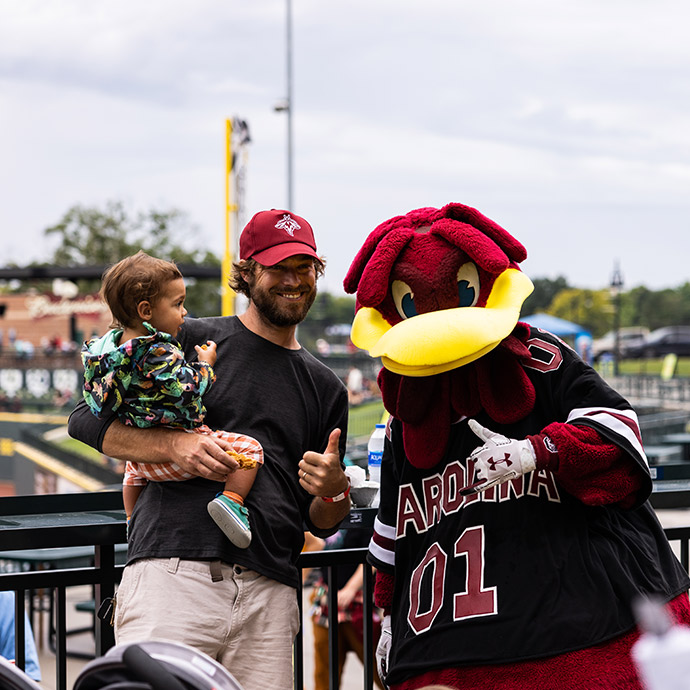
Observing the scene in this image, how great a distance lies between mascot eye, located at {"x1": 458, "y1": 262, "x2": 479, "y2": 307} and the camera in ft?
7.39

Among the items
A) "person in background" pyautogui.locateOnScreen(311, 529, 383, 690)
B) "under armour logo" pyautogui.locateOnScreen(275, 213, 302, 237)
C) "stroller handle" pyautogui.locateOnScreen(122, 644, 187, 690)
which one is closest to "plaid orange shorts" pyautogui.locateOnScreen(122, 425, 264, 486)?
"under armour logo" pyautogui.locateOnScreen(275, 213, 302, 237)

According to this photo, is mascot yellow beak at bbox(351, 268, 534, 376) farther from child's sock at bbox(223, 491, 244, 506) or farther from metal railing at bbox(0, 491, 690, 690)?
metal railing at bbox(0, 491, 690, 690)

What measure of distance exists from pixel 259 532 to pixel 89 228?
154 ft

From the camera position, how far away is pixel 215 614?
96.0 inches

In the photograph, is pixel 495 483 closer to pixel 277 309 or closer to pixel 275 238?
pixel 277 309

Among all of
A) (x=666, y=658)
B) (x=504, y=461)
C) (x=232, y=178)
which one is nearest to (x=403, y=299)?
(x=504, y=461)

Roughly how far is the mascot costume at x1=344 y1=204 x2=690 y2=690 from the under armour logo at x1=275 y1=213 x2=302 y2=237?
0.43 m

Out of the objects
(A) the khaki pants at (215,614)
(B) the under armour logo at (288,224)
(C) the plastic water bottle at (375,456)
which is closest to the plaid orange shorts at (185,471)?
(A) the khaki pants at (215,614)

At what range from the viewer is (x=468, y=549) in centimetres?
218

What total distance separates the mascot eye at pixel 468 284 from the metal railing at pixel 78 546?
1016 mm

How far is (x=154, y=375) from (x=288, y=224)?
2.16ft

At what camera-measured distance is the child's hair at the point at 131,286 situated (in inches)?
99.5

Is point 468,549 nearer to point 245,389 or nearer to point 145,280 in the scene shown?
point 245,389

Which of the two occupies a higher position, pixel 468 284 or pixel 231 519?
pixel 468 284
